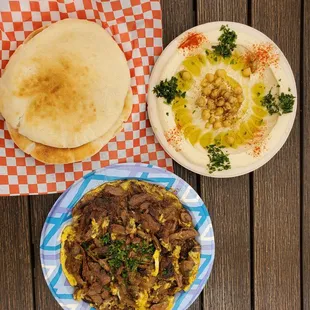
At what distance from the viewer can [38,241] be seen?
2334 millimetres

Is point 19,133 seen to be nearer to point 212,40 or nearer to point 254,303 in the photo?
point 212,40

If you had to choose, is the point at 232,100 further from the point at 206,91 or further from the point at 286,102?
the point at 286,102

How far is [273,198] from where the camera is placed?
97.7 inches

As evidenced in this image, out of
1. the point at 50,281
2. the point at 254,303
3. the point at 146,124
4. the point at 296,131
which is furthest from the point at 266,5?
the point at 50,281

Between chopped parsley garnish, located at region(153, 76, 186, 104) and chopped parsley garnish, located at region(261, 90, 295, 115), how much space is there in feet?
1.52

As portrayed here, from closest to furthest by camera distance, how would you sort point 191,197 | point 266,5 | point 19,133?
1. point 19,133
2. point 191,197
3. point 266,5

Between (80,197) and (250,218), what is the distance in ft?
2.97

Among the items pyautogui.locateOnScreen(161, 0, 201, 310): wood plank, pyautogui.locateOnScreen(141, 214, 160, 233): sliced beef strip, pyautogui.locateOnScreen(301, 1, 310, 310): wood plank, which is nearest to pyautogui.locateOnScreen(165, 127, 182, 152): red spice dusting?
pyautogui.locateOnScreen(141, 214, 160, 233): sliced beef strip

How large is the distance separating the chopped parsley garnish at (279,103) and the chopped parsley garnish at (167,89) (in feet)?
1.52

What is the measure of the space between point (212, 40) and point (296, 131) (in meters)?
0.66

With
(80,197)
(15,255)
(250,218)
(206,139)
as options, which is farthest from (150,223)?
(15,255)

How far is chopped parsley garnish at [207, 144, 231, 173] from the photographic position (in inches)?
88.8

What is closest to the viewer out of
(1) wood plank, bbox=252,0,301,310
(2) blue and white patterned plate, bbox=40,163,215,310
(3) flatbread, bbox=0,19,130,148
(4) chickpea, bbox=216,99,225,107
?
(3) flatbread, bbox=0,19,130,148

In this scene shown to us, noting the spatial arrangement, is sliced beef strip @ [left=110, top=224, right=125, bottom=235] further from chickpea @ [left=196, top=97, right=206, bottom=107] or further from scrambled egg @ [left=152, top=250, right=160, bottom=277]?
chickpea @ [left=196, top=97, right=206, bottom=107]
